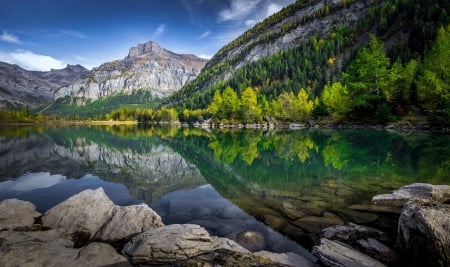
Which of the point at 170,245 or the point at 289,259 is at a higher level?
the point at 170,245

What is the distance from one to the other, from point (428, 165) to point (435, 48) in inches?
1879

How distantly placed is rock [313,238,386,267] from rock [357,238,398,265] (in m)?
0.37

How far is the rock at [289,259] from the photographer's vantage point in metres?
8.80

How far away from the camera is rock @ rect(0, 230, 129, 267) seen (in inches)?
336

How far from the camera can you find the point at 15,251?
886 cm

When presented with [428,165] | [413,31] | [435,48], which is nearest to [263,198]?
[428,165]

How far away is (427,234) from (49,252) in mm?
11149

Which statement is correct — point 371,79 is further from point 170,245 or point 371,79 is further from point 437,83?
point 170,245

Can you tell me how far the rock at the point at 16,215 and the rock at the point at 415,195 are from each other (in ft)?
53.9

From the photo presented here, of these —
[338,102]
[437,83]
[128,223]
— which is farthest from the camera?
[338,102]

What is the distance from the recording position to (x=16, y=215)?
40.0ft

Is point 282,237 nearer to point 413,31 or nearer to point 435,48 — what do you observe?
point 435,48

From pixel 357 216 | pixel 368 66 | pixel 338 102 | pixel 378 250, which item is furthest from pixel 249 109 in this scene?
pixel 378 250

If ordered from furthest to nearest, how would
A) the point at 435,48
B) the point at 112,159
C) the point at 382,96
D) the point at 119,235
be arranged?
1. the point at 382,96
2. the point at 435,48
3. the point at 112,159
4. the point at 119,235
